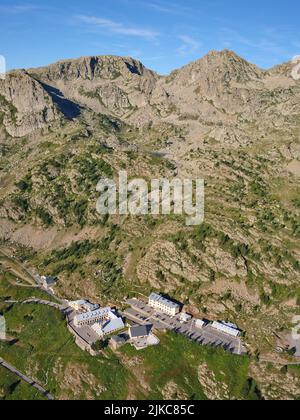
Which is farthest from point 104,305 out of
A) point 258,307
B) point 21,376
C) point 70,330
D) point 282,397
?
point 282,397

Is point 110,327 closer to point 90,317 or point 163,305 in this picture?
point 90,317

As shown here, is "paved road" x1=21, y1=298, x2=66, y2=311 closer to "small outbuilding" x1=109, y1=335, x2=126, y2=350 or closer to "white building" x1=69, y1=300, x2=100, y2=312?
"white building" x1=69, y1=300, x2=100, y2=312

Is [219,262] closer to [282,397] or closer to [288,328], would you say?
[288,328]

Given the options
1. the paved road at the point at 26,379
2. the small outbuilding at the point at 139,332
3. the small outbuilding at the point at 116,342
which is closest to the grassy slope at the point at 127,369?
the paved road at the point at 26,379

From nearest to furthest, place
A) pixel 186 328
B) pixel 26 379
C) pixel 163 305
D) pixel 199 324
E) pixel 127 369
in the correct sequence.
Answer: pixel 127 369 → pixel 26 379 → pixel 186 328 → pixel 199 324 → pixel 163 305

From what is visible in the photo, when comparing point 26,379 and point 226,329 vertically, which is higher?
point 226,329

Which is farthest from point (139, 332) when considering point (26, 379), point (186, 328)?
point (26, 379)

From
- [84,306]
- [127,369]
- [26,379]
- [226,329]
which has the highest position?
[84,306]
